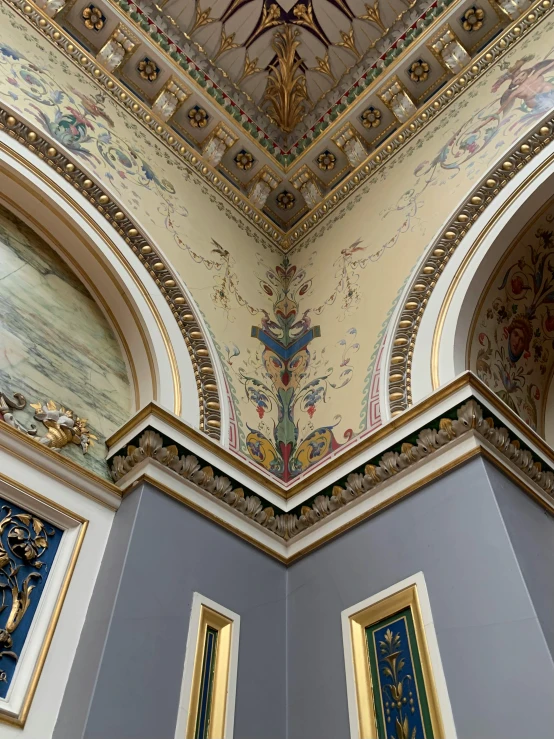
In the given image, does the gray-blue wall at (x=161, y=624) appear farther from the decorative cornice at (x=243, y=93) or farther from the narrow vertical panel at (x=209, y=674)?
the decorative cornice at (x=243, y=93)

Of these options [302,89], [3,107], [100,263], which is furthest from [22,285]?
[302,89]

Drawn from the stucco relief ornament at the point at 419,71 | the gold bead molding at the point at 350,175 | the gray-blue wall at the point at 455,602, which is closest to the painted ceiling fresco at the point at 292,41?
the stucco relief ornament at the point at 419,71

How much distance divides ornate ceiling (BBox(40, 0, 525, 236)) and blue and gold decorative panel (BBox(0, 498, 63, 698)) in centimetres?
299

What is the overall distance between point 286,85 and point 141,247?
228 centimetres

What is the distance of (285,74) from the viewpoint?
4941 mm

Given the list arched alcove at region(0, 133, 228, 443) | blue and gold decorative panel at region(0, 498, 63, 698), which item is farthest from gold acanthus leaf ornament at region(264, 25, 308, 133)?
blue and gold decorative panel at region(0, 498, 63, 698)

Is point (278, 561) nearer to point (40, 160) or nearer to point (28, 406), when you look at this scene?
point (28, 406)

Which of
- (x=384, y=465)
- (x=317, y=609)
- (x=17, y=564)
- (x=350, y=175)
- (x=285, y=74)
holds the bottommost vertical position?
(x=17, y=564)

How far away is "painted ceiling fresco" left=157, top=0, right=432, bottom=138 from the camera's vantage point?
4.67 meters

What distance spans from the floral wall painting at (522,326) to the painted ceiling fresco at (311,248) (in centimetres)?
45

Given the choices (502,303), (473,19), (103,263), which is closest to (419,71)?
(473,19)

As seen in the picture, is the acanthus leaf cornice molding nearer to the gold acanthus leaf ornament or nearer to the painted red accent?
the painted red accent

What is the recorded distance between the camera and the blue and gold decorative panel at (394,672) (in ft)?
6.27

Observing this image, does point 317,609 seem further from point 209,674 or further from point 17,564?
point 17,564
